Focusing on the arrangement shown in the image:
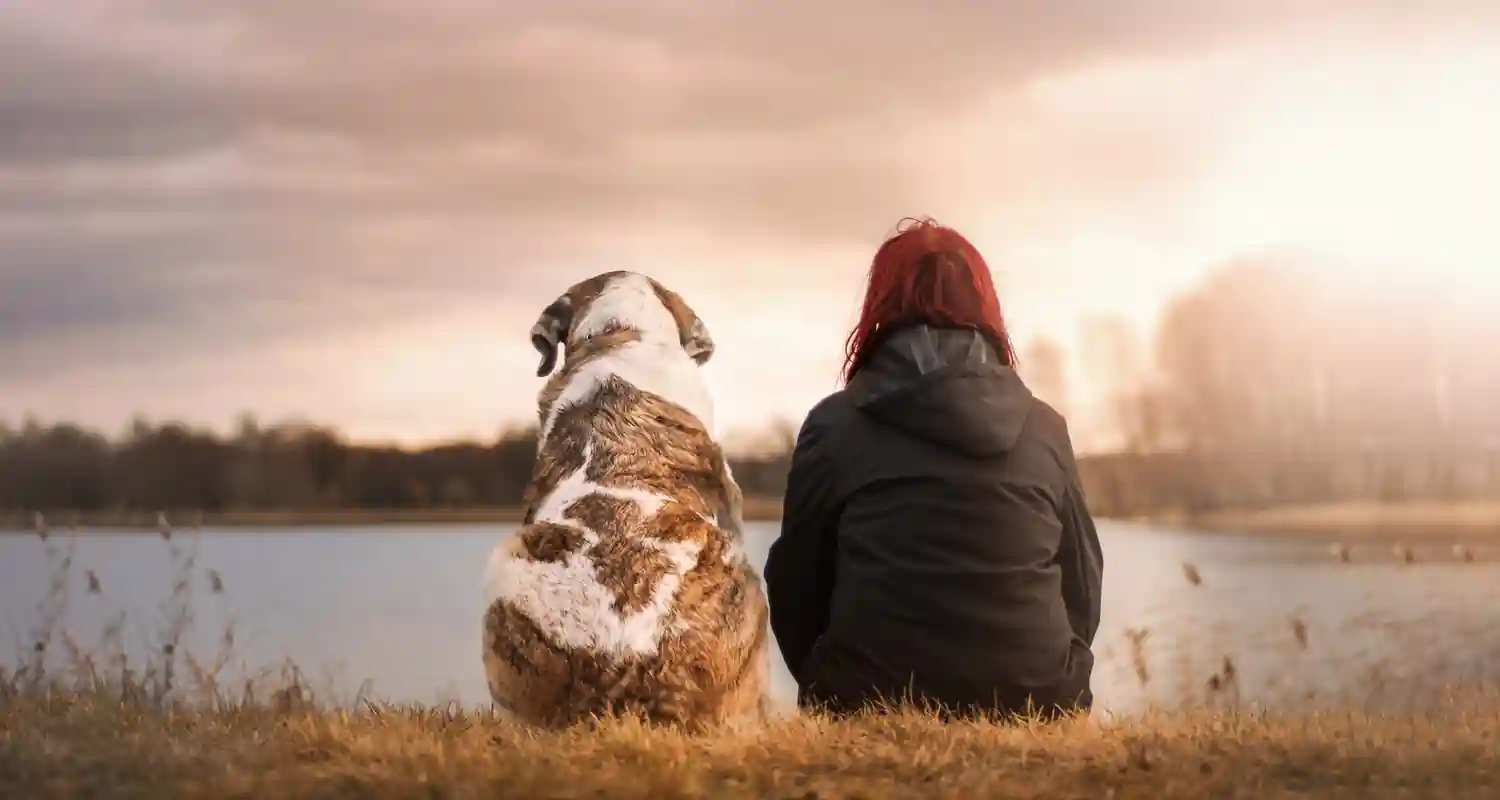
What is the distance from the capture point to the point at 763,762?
5219mm

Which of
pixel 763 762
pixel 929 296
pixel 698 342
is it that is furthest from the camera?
pixel 698 342

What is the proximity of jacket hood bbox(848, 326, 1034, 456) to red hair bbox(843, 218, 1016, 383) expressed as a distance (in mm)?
110

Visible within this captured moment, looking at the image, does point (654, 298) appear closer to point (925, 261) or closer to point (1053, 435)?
point (925, 261)

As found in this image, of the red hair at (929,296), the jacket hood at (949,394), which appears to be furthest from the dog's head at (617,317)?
the jacket hood at (949,394)

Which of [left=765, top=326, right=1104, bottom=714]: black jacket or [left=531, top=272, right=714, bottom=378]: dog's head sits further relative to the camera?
[left=531, top=272, right=714, bottom=378]: dog's head

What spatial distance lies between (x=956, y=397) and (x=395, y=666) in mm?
7402

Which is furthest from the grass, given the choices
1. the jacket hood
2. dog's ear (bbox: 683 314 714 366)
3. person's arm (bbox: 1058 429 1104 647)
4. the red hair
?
dog's ear (bbox: 683 314 714 366)

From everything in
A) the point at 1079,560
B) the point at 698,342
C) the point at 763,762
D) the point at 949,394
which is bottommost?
the point at 763,762

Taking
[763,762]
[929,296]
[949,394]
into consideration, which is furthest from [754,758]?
[929,296]

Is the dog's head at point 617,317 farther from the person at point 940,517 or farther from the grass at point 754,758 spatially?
the grass at point 754,758

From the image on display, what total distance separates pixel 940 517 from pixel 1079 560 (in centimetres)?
80

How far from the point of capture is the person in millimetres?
5691

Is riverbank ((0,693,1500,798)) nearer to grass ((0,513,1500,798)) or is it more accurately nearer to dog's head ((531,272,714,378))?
grass ((0,513,1500,798))

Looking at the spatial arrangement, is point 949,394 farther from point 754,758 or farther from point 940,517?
point 754,758
